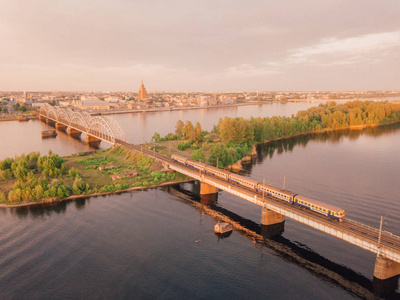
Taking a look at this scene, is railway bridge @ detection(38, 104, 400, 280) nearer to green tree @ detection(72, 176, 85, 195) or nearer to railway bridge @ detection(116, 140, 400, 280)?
Result: railway bridge @ detection(116, 140, 400, 280)

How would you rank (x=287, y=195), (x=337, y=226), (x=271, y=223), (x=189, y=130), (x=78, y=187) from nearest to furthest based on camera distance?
1. (x=337, y=226)
2. (x=287, y=195)
3. (x=271, y=223)
4. (x=78, y=187)
5. (x=189, y=130)

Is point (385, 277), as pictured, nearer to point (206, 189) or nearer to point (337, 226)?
point (337, 226)

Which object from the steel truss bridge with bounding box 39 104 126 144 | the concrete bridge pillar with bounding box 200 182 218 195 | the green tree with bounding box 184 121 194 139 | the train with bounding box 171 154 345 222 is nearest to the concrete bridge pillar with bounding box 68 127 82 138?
the steel truss bridge with bounding box 39 104 126 144

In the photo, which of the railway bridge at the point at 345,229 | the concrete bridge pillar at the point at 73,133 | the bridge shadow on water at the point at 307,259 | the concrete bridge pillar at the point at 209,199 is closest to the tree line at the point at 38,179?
the concrete bridge pillar at the point at 209,199

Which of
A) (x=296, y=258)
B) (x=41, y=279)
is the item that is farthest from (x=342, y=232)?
(x=41, y=279)

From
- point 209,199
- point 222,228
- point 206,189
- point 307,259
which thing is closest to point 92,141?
point 206,189

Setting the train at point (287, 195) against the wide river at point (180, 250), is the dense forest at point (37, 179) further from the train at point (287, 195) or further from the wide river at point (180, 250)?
the train at point (287, 195)

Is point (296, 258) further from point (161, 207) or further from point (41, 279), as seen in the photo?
point (41, 279)
